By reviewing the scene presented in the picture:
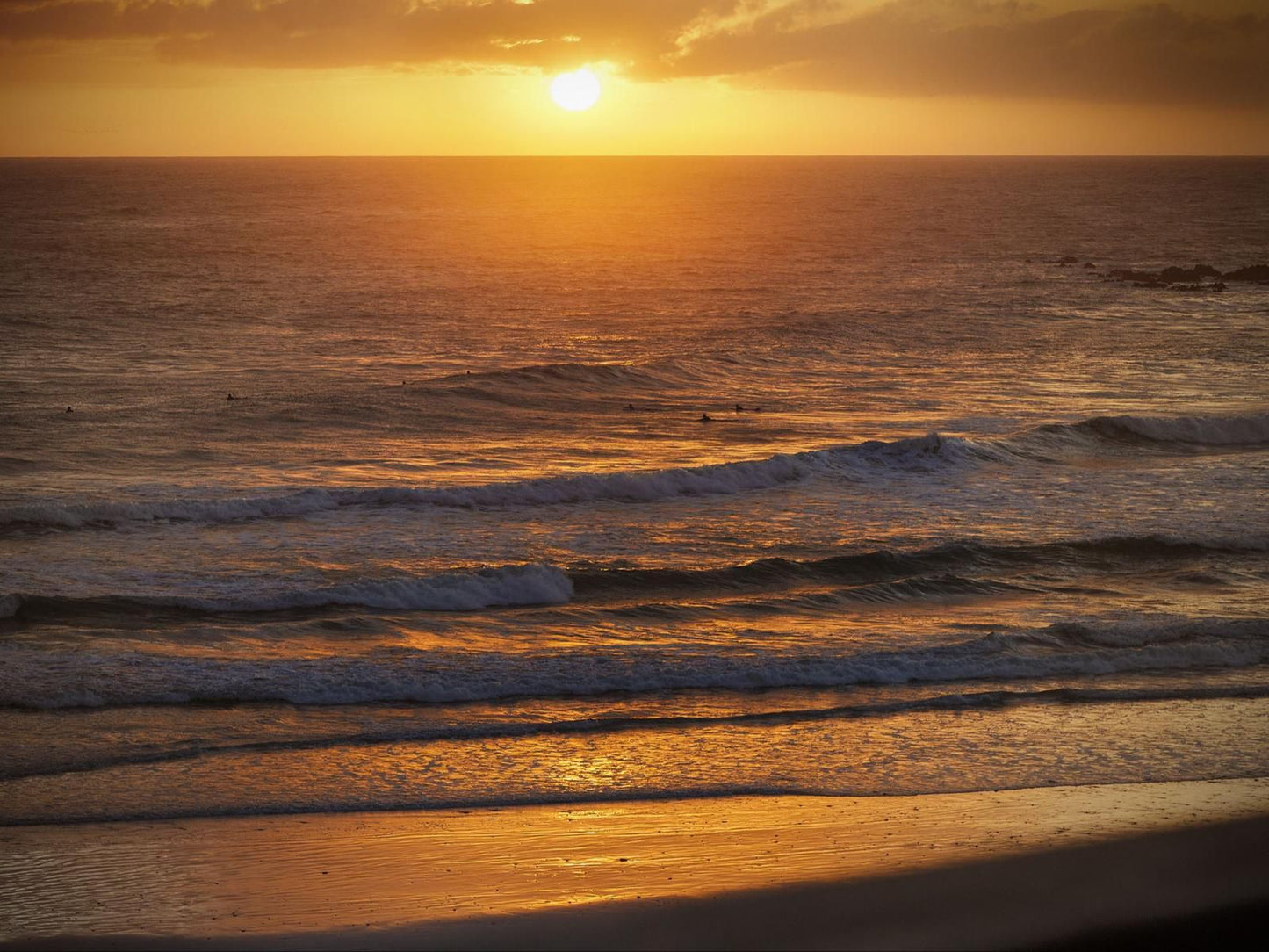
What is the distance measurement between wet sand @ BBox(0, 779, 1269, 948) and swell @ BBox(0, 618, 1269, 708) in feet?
9.86

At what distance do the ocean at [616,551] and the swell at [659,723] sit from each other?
0.14 feet

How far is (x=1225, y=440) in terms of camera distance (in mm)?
26344

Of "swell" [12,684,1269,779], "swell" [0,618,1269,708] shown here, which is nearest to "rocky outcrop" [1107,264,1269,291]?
"swell" [0,618,1269,708]

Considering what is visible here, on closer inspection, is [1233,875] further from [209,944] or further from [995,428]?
[995,428]

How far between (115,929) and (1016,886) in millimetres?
6153

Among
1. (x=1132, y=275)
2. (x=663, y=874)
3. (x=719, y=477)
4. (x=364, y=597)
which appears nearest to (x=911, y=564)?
Result: (x=719, y=477)

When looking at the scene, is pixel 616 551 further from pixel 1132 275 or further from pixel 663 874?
pixel 1132 275

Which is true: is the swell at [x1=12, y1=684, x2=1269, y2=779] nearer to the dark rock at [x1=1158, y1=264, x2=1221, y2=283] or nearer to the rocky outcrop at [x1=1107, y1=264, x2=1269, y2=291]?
the rocky outcrop at [x1=1107, y1=264, x2=1269, y2=291]

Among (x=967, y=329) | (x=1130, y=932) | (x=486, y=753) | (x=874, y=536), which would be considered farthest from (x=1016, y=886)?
(x=967, y=329)

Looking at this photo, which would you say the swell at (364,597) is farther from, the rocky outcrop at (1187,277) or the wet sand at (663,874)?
the rocky outcrop at (1187,277)

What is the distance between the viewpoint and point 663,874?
8.70 meters

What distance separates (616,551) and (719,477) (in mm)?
4620

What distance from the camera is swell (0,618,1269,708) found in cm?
1264

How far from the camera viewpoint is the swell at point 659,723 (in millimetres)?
10859
